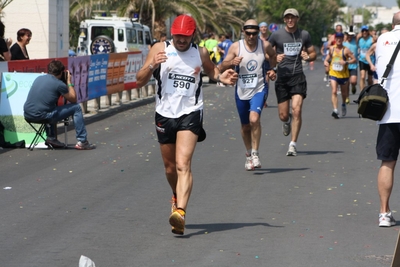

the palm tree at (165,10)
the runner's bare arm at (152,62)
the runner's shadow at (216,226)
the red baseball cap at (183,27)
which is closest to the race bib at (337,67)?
the runner's shadow at (216,226)

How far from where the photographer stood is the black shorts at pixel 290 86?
13.1m

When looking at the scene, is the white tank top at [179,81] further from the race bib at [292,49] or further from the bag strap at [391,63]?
the race bib at [292,49]

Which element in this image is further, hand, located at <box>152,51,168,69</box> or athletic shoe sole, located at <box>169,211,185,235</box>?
hand, located at <box>152,51,168,69</box>

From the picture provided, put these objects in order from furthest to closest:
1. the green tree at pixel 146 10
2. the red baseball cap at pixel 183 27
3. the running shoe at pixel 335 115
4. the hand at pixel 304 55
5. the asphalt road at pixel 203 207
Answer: the green tree at pixel 146 10 → the running shoe at pixel 335 115 → the hand at pixel 304 55 → the red baseball cap at pixel 183 27 → the asphalt road at pixel 203 207

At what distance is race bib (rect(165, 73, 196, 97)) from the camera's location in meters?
7.84

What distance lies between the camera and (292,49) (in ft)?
43.1

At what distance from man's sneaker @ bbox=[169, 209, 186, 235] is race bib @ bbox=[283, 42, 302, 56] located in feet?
20.1

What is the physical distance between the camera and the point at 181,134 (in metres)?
7.76

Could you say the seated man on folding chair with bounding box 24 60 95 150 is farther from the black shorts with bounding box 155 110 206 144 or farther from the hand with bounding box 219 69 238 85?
the hand with bounding box 219 69 238 85

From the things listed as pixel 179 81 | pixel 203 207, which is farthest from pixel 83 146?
pixel 179 81

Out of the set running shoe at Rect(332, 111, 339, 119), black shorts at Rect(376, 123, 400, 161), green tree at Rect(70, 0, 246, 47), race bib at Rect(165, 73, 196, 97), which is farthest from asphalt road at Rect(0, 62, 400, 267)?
green tree at Rect(70, 0, 246, 47)

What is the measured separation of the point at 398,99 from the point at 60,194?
12.6 ft

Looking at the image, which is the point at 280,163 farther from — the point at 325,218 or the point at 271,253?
the point at 271,253

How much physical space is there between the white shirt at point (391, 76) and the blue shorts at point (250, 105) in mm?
3700
